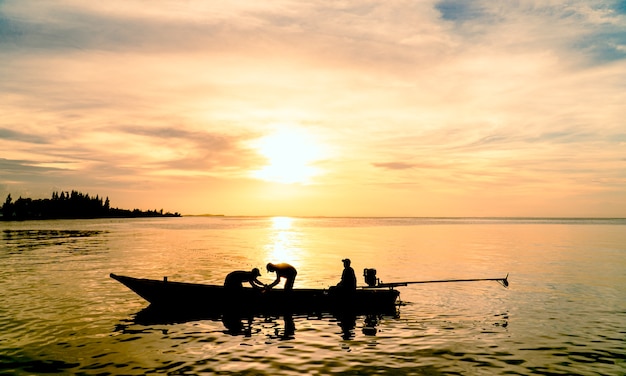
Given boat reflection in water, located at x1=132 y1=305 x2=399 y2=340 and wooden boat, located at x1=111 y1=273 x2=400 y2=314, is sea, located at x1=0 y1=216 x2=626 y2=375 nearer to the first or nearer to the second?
boat reflection in water, located at x1=132 y1=305 x2=399 y2=340

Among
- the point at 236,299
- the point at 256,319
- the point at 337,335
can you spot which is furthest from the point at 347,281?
the point at 236,299

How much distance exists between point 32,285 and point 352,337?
2508 cm

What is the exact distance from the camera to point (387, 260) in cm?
5159


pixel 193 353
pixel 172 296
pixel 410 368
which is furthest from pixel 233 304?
pixel 410 368

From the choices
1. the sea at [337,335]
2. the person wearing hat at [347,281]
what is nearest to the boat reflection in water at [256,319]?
the sea at [337,335]

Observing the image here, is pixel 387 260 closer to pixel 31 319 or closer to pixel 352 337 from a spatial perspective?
pixel 352 337

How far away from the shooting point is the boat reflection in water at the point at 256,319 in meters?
19.0

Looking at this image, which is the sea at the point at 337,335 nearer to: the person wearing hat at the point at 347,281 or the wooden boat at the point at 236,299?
the wooden boat at the point at 236,299

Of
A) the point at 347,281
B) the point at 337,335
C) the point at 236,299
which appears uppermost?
the point at 347,281

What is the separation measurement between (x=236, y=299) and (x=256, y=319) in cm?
165

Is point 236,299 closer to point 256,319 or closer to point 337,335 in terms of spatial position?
point 256,319

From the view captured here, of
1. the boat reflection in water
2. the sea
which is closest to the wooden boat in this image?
the boat reflection in water

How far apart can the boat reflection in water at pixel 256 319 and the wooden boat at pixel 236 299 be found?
0.87 feet

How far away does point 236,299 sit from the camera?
22250mm
